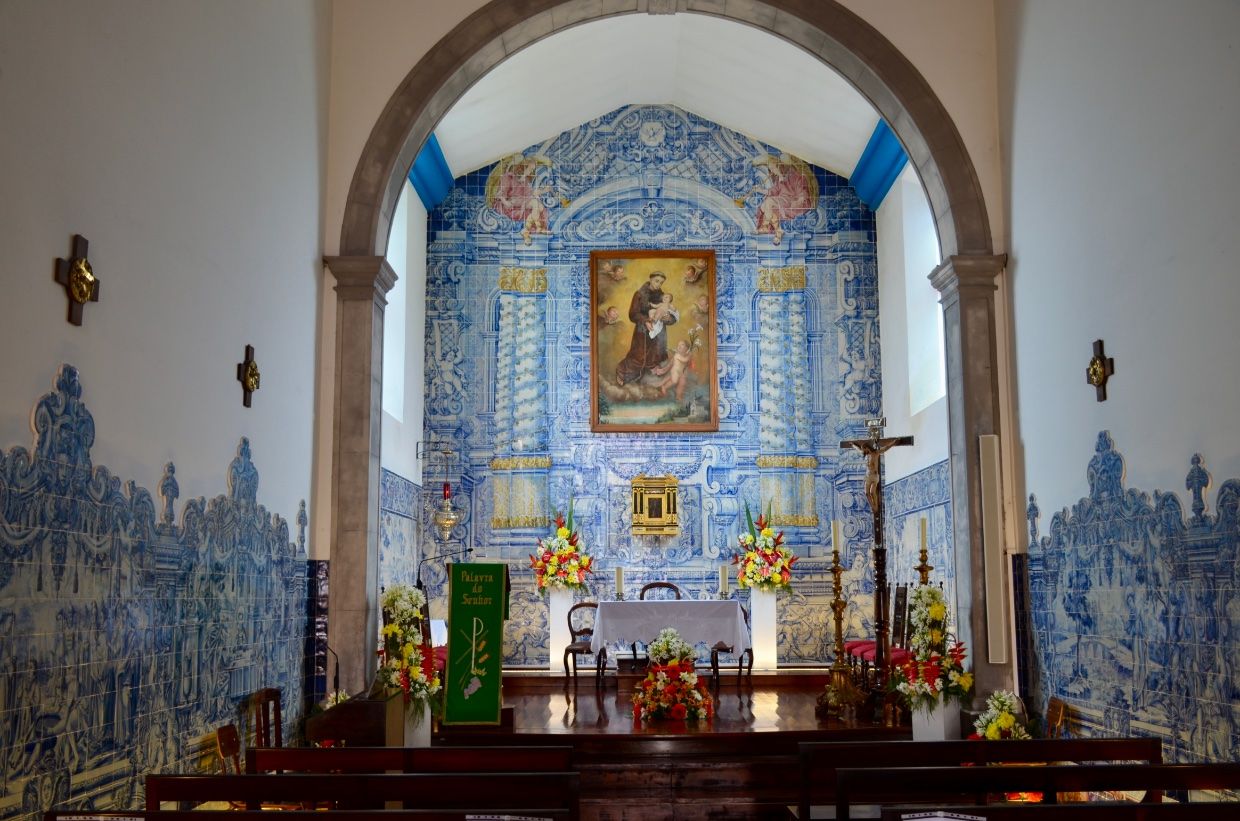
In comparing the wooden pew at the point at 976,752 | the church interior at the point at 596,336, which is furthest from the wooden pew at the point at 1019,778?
the church interior at the point at 596,336

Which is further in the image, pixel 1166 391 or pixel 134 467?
pixel 1166 391

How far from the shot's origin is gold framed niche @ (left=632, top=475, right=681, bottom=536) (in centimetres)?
1296

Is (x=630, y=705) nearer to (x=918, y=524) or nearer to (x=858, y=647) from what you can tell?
(x=858, y=647)

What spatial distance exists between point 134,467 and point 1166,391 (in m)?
4.52

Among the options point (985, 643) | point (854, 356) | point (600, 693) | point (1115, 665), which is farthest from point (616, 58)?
point (1115, 665)

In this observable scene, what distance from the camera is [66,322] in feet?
13.9

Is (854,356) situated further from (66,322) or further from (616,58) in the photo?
(66,322)

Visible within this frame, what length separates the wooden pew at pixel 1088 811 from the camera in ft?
10.3

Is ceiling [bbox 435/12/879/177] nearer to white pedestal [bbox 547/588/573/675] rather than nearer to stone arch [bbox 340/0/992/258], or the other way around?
stone arch [bbox 340/0/992/258]

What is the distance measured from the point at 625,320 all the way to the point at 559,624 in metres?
3.47

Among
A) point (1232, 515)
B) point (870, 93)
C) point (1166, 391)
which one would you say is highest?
point (870, 93)

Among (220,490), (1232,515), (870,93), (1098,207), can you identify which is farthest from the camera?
(870,93)

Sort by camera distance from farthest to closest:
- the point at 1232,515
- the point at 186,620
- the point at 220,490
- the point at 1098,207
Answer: the point at 1098,207, the point at 220,490, the point at 186,620, the point at 1232,515

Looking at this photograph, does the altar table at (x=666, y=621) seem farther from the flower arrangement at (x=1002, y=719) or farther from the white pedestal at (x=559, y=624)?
the flower arrangement at (x=1002, y=719)
